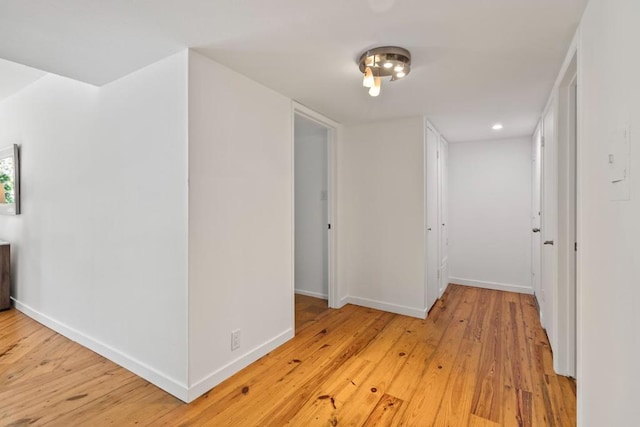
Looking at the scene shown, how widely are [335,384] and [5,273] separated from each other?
12.5 feet

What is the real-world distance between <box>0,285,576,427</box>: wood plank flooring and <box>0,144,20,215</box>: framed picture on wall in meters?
1.22

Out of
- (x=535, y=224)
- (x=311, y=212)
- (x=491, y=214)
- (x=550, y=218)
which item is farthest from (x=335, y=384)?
(x=491, y=214)

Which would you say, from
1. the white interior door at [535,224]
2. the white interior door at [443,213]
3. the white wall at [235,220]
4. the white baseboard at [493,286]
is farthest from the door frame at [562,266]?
the white baseboard at [493,286]

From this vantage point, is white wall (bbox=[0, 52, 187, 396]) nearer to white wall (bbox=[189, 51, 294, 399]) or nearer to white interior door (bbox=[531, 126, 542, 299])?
white wall (bbox=[189, 51, 294, 399])

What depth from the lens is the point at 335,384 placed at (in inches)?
83.4

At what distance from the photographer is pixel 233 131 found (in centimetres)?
221

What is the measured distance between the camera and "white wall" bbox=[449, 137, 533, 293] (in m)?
4.18

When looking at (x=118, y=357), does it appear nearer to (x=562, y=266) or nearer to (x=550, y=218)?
(x=562, y=266)

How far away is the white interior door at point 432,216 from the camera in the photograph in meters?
3.48

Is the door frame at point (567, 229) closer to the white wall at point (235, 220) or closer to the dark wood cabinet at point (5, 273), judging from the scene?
the white wall at point (235, 220)

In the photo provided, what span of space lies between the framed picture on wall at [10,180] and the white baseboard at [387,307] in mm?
3694

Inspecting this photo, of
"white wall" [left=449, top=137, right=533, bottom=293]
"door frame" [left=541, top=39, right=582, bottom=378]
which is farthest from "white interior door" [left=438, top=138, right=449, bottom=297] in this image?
"door frame" [left=541, top=39, right=582, bottom=378]
